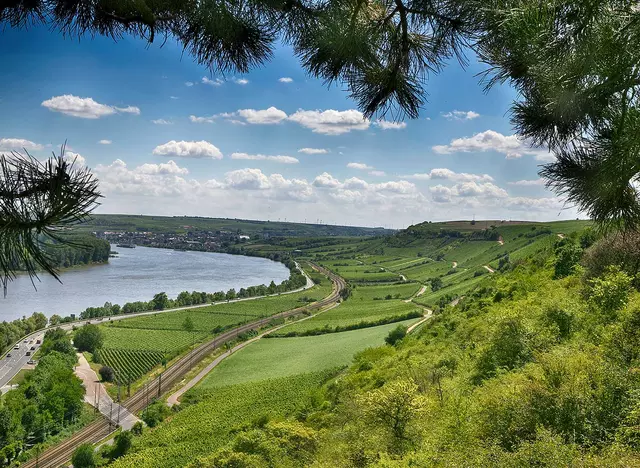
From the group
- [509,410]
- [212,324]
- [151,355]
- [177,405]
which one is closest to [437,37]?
[509,410]

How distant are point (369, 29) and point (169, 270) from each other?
11759 cm

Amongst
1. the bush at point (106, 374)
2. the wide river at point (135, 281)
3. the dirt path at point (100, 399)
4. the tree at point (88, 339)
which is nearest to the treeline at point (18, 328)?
the wide river at point (135, 281)

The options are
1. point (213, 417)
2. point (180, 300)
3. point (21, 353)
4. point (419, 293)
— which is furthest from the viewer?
point (419, 293)

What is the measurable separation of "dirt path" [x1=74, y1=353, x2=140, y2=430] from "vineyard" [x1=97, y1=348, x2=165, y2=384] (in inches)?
81.5

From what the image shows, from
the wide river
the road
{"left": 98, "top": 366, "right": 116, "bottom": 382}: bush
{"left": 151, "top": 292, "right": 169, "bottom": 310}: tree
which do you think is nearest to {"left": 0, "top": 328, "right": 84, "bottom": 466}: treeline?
{"left": 98, "top": 366, "right": 116, "bottom": 382}: bush

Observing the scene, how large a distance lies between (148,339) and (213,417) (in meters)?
29.2

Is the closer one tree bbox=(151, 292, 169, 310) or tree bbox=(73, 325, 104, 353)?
Answer: tree bbox=(73, 325, 104, 353)

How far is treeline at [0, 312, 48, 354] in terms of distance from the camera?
164 feet

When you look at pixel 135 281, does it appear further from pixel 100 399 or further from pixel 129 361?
pixel 100 399

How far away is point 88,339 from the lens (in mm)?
53062

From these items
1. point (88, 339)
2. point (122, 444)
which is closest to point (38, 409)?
point (122, 444)

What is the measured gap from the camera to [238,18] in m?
2.64

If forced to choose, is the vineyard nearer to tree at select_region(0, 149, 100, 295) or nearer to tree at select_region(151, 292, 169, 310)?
tree at select_region(151, 292, 169, 310)

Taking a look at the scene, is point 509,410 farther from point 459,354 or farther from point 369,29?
point 459,354
